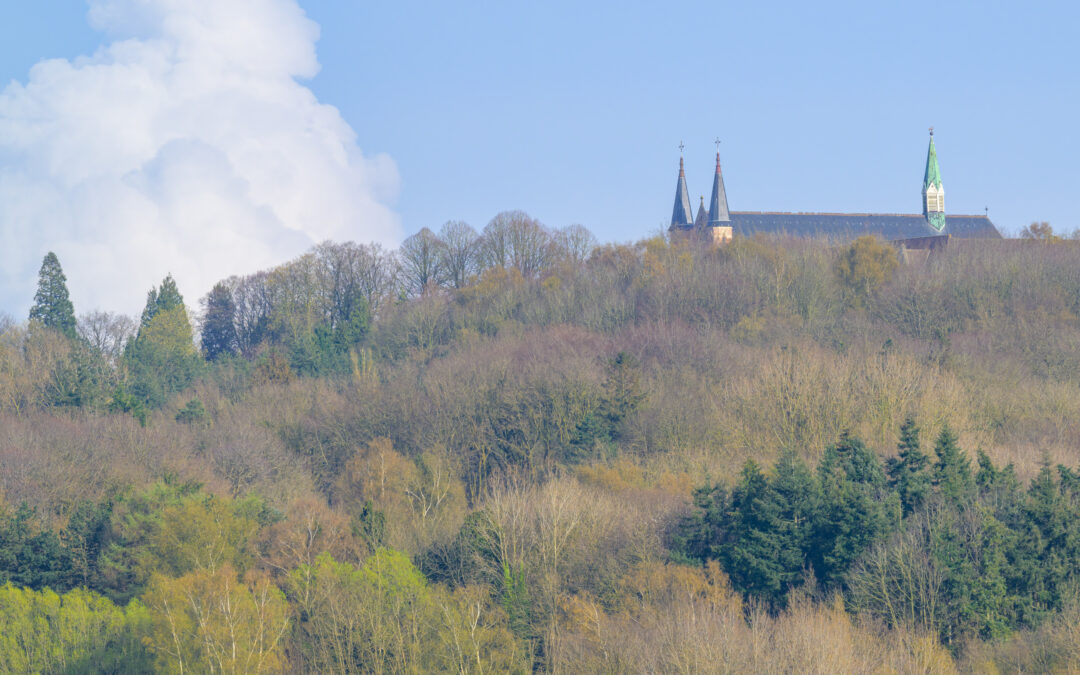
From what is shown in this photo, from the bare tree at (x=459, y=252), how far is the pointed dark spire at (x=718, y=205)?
21.8 m

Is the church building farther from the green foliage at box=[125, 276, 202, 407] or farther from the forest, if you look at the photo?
the green foliage at box=[125, 276, 202, 407]

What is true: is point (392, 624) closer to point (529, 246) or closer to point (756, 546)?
point (756, 546)

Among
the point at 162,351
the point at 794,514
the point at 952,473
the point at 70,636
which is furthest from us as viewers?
the point at 162,351

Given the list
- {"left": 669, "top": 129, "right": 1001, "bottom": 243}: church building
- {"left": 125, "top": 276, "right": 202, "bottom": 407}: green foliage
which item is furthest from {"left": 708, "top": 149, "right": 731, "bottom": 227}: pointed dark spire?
{"left": 125, "top": 276, "right": 202, "bottom": 407}: green foliage

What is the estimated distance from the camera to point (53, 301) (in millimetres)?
80625

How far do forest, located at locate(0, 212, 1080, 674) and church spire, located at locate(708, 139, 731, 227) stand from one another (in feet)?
59.5

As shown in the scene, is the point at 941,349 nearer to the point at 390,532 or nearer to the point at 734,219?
the point at 390,532

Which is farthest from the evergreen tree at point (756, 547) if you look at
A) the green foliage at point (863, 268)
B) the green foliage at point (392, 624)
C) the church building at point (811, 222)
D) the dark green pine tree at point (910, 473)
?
the church building at point (811, 222)

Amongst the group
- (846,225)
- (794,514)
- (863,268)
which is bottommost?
(794,514)

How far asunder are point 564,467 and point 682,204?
59489 mm

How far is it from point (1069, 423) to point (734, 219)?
55918mm

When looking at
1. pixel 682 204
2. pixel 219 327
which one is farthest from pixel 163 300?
pixel 682 204

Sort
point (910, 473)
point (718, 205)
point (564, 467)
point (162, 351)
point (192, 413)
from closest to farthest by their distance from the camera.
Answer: point (910, 473), point (564, 467), point (192, 413), point (162, 351), point (718, 205)

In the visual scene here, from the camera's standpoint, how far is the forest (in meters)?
34.4
